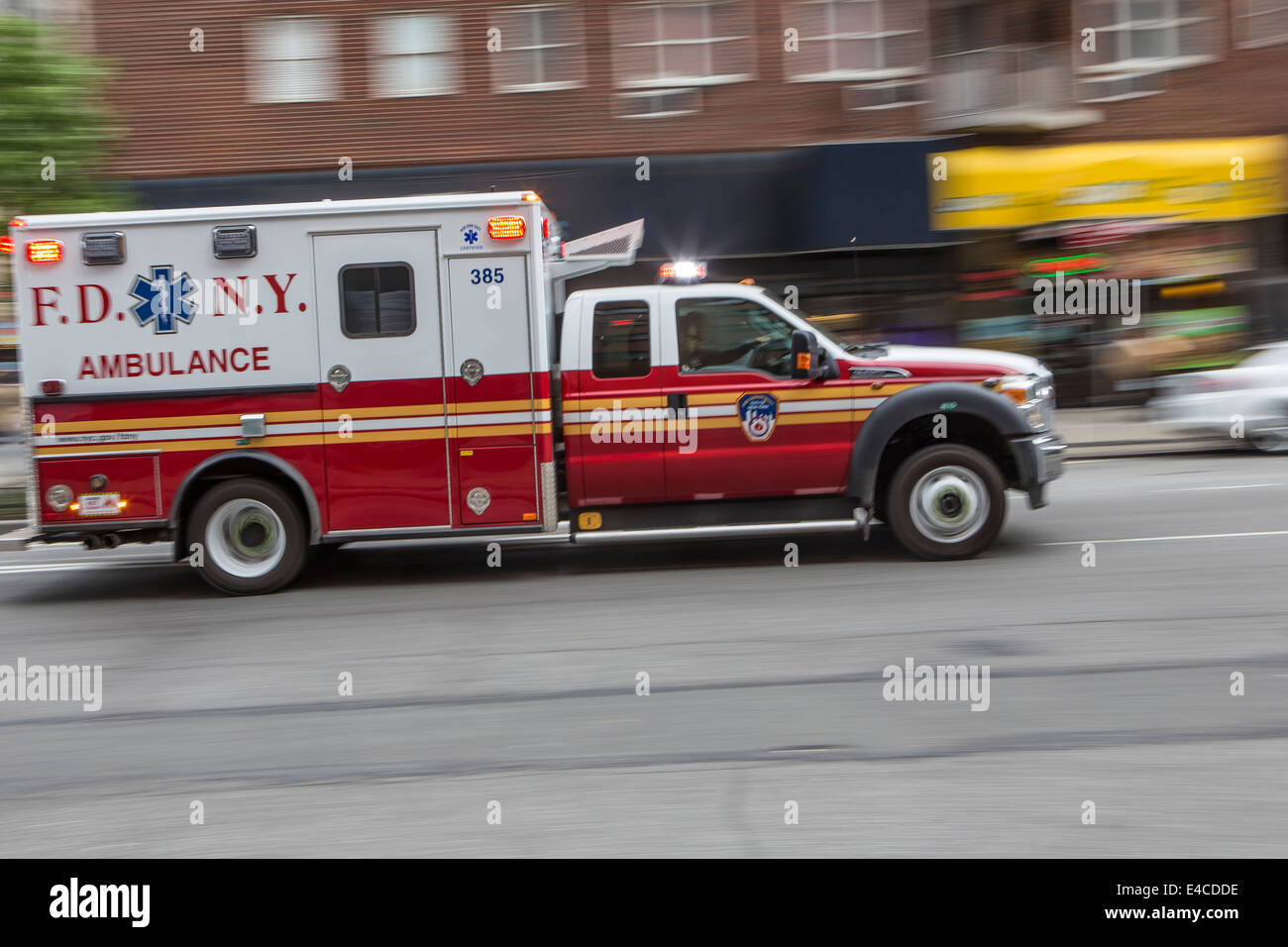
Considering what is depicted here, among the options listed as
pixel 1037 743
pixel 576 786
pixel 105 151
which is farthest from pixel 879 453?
pixel 105 151

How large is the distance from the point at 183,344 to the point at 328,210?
137 cm

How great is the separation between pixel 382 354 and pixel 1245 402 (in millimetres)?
10275

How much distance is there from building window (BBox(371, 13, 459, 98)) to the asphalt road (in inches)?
487

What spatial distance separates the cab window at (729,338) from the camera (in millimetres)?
9297

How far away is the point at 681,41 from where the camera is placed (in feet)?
68.4

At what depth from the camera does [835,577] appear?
9.06 meters

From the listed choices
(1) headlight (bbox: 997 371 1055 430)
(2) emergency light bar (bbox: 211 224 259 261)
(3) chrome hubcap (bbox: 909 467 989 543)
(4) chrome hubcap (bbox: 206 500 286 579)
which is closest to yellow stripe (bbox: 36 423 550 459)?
(4) chrome hubcap (bbox: 206 500 286 579)

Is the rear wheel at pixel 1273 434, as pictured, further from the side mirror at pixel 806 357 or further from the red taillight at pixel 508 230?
the red taillight at pixel 508 230

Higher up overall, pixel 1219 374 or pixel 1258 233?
pixel 1258 233

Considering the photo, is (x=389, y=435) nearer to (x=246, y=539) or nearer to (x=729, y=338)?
(x=246, y=539)

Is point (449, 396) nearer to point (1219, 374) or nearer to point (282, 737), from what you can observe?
point (282, 737)

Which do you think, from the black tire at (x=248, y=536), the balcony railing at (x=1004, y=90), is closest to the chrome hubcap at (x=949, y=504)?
the black tire at (x=248, y=536)

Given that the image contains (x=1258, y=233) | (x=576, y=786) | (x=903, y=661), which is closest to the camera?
(x=576, y=786)

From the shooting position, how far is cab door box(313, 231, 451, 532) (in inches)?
361
